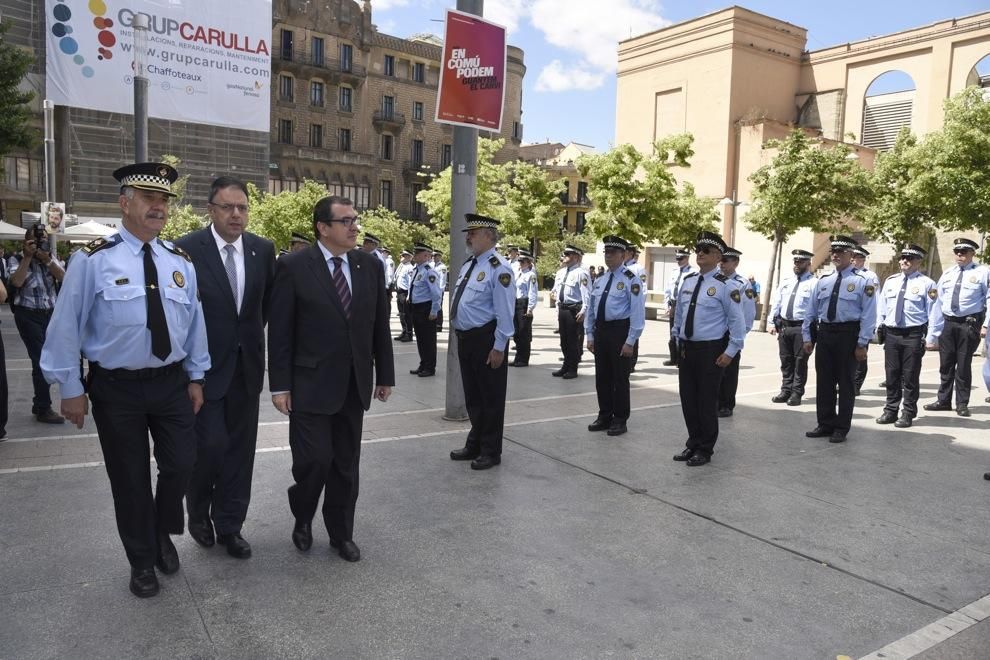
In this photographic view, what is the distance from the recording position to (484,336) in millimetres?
6371

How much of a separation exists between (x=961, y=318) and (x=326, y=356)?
27.8 ft

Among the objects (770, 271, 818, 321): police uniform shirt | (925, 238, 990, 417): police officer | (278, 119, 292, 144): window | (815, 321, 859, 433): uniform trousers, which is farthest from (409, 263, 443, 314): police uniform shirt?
(278, 119, 292, 144): window

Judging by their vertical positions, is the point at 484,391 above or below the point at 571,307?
below

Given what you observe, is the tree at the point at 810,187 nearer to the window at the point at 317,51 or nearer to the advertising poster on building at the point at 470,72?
the advertising poster on building at the point at 470,72

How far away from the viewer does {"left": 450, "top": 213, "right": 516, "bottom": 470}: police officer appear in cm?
627

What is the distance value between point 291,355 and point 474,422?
8.28 feet

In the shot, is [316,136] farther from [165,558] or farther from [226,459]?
[165,558]

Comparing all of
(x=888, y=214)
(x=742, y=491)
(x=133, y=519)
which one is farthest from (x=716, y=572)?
(x=888, y=214)

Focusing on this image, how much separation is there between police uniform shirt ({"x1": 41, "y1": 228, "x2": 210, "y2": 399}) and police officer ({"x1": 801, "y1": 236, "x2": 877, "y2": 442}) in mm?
6330

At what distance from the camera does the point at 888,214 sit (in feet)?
64.4

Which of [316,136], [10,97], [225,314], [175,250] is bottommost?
[225,314]

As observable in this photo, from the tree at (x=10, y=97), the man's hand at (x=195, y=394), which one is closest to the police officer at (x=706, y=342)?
the man's hand at (x=195, y=394)

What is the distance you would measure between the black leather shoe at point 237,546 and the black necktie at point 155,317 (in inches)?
47.9

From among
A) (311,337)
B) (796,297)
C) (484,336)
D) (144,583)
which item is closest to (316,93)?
(796,297)
